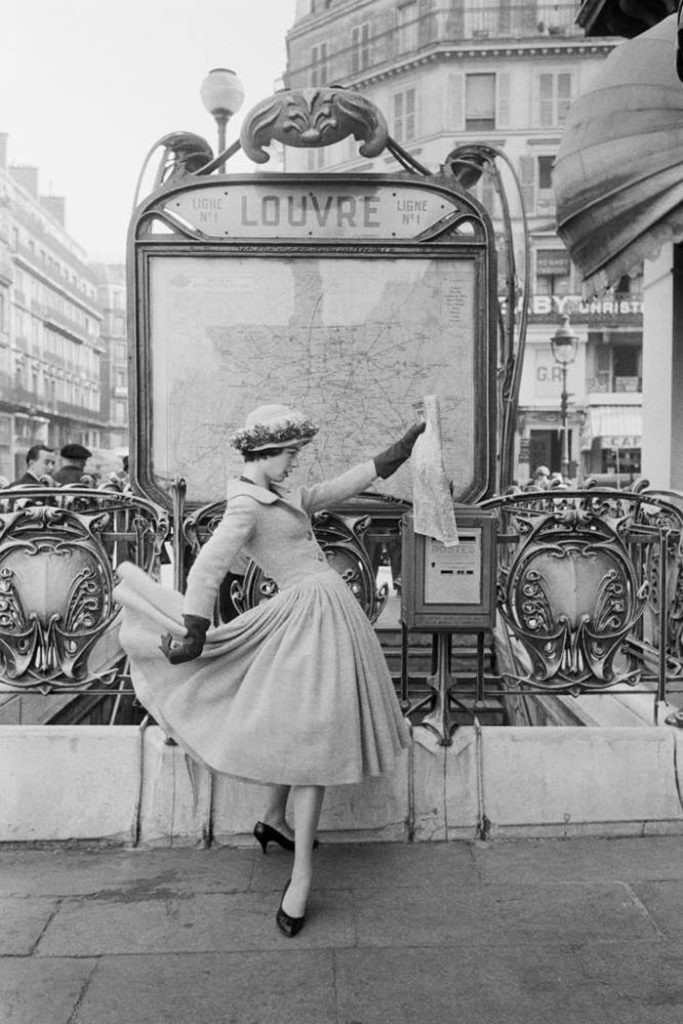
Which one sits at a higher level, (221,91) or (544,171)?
(544,171)

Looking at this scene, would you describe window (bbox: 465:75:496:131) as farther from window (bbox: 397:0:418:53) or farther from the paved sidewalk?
the paved sidewalk

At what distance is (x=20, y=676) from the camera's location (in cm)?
449

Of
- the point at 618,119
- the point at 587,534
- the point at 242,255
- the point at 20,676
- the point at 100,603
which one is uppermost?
the point at 618,119

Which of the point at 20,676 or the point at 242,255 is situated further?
the point at 242,255

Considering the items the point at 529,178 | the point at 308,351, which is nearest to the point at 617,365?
the point at 529,178

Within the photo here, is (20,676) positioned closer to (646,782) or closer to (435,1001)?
(435,1001)

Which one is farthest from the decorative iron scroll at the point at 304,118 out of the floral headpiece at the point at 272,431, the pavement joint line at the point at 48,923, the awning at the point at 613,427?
the awning at the point at 613,427

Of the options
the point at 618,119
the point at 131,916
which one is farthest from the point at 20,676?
the point at 618,119

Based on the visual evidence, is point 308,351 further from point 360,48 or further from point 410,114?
point 360,48

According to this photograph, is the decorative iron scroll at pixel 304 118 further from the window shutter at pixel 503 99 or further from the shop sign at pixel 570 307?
the window shutter at pixel 503 99

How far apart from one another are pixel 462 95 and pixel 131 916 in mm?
44787

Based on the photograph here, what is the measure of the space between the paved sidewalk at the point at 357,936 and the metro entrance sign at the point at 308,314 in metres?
2.19

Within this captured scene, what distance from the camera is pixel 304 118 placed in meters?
5.65

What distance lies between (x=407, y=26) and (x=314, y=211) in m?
45.0
